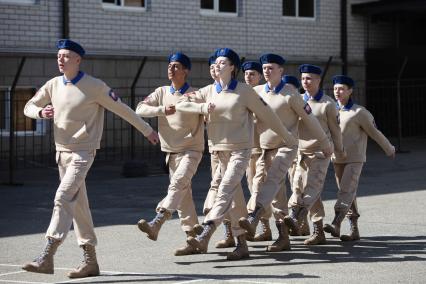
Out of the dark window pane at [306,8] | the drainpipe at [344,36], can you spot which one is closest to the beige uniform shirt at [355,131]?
the dark window pane at [306,8]

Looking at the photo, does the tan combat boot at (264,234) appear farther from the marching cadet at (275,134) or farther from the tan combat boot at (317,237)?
the tan combat boot at (317,237)

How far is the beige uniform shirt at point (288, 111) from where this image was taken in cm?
1171

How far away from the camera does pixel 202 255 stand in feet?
36.6

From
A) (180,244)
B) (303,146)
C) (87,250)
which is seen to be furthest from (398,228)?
(87,250)

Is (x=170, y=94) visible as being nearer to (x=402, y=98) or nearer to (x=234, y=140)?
(x=234, y=140)

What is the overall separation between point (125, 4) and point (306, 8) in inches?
254

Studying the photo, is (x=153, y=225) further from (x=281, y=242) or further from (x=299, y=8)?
(x=299, y=8)

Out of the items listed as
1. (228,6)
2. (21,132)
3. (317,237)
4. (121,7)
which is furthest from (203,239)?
(228,6)

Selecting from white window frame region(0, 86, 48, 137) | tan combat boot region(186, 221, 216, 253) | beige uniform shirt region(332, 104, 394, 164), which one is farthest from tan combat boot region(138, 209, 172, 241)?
white window frame region(0, 86, 48, 137)

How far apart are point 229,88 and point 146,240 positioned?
2224 mm

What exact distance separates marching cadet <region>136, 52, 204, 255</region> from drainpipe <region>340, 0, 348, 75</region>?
19724mm

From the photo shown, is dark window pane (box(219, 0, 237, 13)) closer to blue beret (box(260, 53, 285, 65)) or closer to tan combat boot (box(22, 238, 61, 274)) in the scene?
blue beret (box(260, 53, 285, 65))

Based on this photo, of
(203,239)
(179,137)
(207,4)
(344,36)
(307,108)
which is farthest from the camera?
(344,36)

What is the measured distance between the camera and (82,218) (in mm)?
9977
